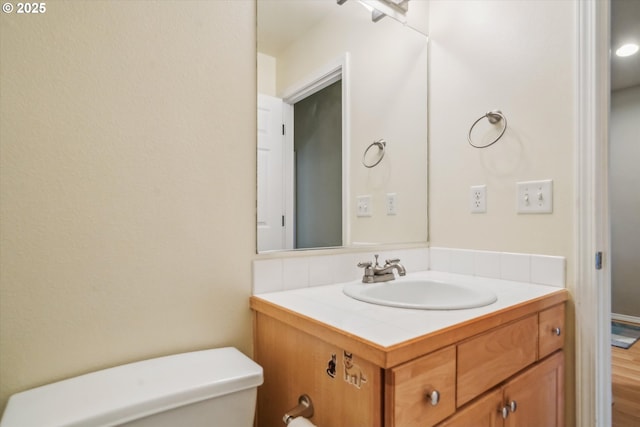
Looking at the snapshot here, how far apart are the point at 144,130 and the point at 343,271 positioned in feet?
2.68

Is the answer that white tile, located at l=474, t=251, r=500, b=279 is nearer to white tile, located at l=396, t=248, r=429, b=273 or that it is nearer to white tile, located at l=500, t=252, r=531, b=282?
white tile, located at l=500, t=252, r=531, b=282

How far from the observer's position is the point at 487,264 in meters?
1.39

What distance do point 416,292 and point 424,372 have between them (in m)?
0.61

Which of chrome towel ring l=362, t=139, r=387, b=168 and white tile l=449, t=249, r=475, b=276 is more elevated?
chrome towel ring l=362, t=139, r=387, b=168

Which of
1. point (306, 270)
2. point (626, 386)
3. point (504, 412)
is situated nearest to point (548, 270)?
point (504, 412)

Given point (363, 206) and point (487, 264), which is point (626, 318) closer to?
point (487, 264)

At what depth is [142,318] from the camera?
91 centimetres

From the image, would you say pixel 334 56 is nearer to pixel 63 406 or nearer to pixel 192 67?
pixel 192 67

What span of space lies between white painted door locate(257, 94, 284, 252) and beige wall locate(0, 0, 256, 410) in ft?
0.13

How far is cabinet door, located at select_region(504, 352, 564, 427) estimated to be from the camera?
0.95 m

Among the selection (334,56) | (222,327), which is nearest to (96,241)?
(222,327)

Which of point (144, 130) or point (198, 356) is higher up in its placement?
point (144, 130)

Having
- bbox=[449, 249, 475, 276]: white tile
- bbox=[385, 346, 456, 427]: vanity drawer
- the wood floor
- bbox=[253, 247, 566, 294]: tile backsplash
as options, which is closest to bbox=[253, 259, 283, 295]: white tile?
bbox=[253, 247, 566, 294]: tile backsplash

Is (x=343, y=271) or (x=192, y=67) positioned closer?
(x=192, y=67)
